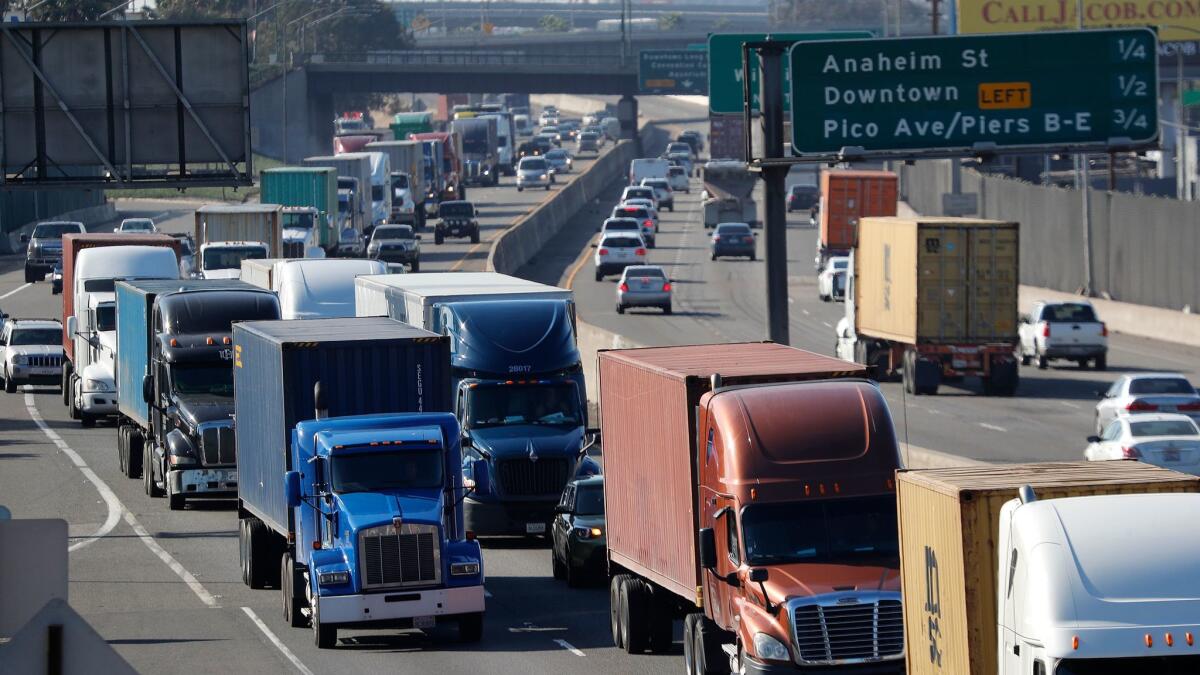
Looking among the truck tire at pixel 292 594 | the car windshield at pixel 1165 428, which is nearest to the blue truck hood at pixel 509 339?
the truck tire at pixel 292 594

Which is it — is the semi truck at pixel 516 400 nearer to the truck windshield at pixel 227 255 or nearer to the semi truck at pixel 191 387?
the semi truck at pixel 191 387

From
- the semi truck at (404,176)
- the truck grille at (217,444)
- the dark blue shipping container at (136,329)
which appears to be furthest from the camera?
the semi truck at (404,176)

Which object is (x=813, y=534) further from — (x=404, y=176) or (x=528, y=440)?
(x=404, y=176)

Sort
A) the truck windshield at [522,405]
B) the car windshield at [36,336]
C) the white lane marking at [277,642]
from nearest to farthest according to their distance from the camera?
the white lane marking at [277,642] < the truck windshield at [522,405] < the car windshield at [36,336]

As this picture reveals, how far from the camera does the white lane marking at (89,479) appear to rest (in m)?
28.8

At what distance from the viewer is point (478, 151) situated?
12712 cm

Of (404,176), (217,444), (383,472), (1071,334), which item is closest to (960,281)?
(1071,334)

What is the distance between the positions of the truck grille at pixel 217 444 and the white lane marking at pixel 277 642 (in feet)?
23.6

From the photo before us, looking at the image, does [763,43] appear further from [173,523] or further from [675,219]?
[675,219]

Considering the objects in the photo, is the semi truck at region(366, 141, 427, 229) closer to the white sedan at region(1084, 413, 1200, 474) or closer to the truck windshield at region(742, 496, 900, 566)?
the white sedan at region(1084, 413, 1200, 474)

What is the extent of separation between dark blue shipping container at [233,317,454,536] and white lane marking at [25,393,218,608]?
1224 millimetres

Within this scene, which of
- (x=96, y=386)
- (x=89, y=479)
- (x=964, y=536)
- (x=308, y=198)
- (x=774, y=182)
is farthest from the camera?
(x=308, y=198)

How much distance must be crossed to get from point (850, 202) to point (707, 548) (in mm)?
59121

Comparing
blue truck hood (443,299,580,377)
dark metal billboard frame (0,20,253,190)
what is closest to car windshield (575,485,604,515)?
blue truck hood (443,299,580,377)
